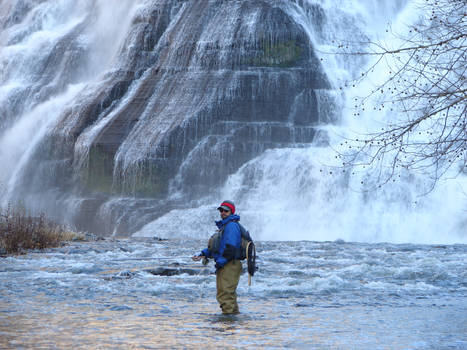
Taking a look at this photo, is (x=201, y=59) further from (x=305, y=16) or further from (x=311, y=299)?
(x=311, y=299)

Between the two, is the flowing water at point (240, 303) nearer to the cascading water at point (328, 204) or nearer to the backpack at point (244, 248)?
the backpack at point (244, 248)

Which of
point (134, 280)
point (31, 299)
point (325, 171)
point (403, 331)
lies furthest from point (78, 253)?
point (325, 171)

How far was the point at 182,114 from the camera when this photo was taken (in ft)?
118

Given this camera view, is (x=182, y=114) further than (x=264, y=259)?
Yes

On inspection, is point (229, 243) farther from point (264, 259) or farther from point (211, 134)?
point (211, 134)

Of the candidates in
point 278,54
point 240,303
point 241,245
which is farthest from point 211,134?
point 241,245

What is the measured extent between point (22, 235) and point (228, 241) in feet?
37.4

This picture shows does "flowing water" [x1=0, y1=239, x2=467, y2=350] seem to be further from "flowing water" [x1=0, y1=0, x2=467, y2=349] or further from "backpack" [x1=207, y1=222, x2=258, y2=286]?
"backpack" [x1=207, y1=222, x2=258, y2=286]

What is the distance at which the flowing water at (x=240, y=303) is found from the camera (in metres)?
8.67

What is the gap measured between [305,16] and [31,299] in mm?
32974

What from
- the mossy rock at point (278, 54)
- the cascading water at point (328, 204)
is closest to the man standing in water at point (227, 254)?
the cascading water at point (328, 204)

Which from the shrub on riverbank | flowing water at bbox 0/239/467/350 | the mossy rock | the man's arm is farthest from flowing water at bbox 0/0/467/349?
the mossy rock

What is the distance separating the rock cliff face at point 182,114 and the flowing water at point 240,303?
49.0ft

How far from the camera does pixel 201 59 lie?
3844cm
